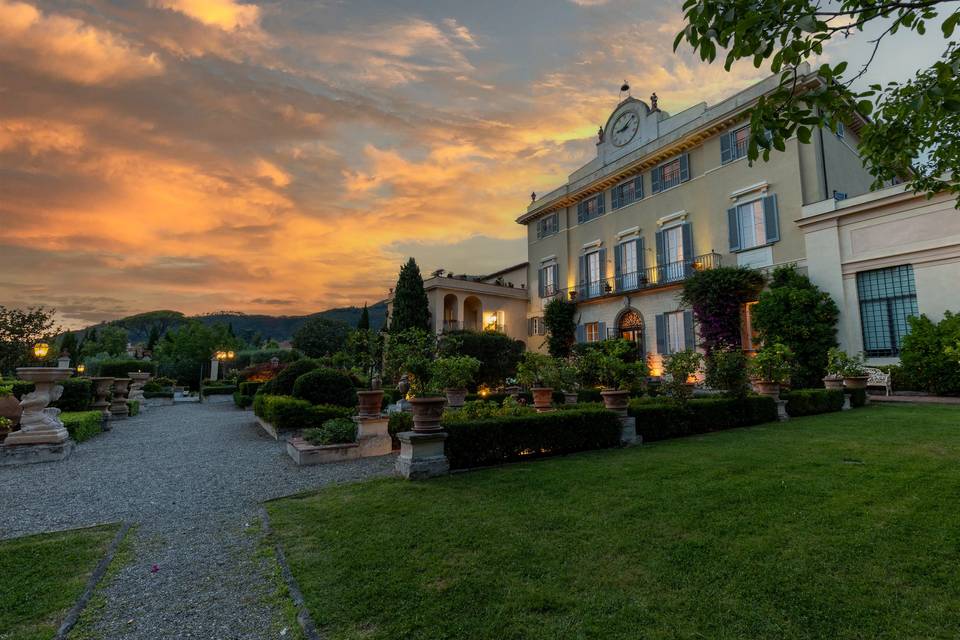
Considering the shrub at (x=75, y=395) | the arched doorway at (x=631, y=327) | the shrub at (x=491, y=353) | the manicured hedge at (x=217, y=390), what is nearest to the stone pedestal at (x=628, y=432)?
the shrub at (x=491, y=353)

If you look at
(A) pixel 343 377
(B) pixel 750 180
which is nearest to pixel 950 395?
(B) pixel 750 180

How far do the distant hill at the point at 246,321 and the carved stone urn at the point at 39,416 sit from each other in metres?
87.5

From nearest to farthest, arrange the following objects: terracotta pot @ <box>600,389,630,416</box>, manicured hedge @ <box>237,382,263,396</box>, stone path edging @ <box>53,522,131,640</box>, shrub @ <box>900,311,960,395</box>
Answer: stone path edging @ <box>53,522,131,640</box>
terracotta pot @ <box>600,389,630,416</box>
shrub @ <box>900,311,960,395</box>
manicured hedge @ <box>237,382,263,396</box>

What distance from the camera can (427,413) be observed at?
5941mm

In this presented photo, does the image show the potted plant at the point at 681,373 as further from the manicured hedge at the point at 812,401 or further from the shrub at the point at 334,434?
the shrub at the point at 334,434

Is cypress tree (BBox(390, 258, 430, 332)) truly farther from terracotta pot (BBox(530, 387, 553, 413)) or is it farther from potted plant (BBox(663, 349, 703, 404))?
potted plant (BBox(663, 349, 703, 404))

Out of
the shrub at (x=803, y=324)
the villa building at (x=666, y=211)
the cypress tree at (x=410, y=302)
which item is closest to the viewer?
the shrub at (x=803, y=324)

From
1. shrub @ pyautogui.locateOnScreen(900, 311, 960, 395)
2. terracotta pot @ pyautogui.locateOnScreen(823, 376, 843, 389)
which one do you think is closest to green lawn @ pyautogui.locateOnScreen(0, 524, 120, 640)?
terracotta pot @ pyautogui.locateOnScreen(823, 376, 843, 389)

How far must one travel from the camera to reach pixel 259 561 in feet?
11.6

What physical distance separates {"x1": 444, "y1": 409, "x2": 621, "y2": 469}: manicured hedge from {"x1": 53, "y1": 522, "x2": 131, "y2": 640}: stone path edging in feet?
12.0

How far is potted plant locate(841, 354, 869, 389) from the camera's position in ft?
37.4

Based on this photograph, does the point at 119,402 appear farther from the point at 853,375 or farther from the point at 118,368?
the point at 853,375

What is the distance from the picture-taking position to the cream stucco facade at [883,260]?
12.2 m

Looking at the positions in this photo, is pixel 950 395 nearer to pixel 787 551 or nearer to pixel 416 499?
pixel 787 551
